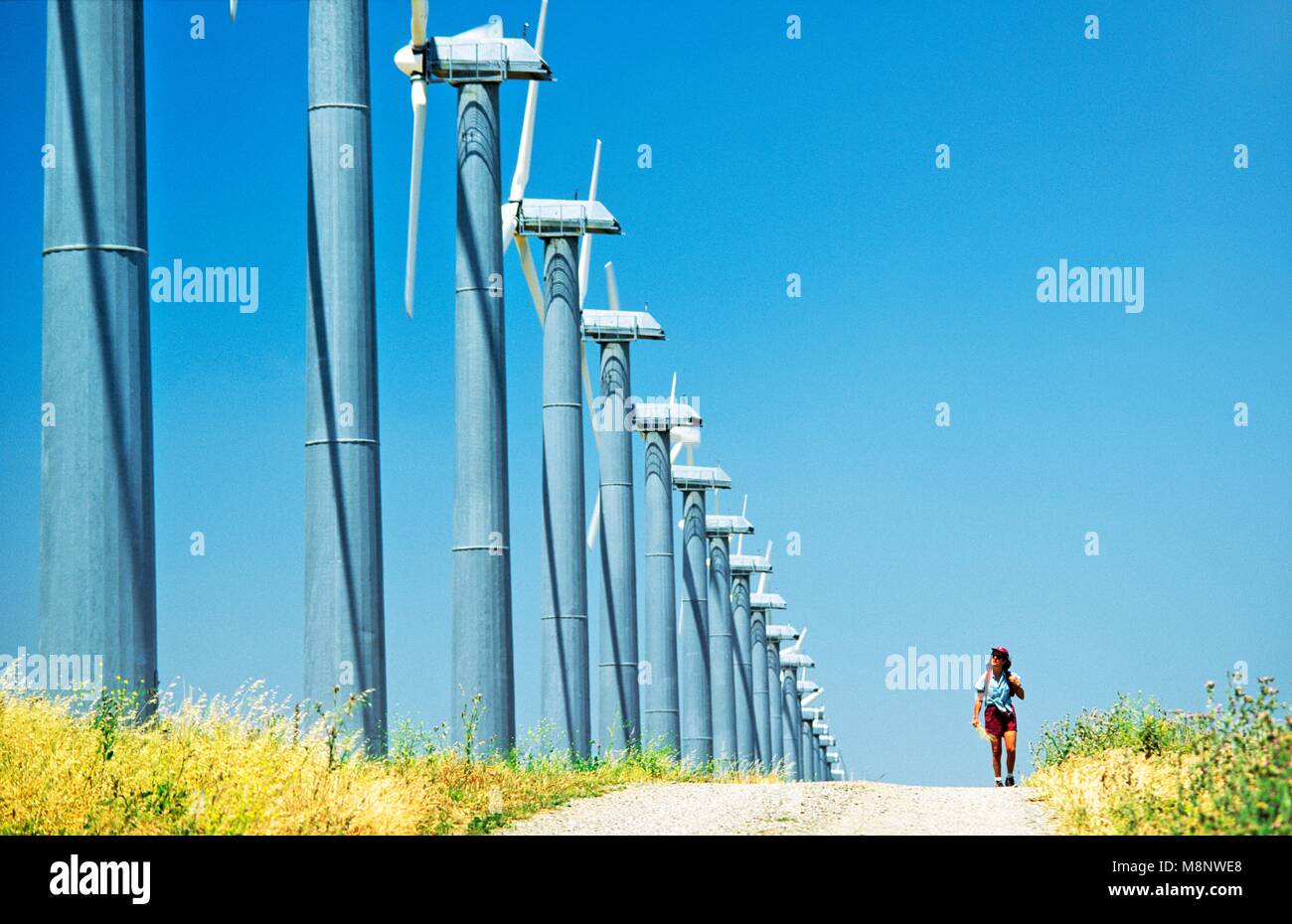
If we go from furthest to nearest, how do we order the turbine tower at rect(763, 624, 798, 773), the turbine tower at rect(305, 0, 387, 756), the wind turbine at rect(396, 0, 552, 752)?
1. the turbine tower at rect(763, 624, 798, 773)
2. the wind turbine at rect(396, 0, 552, 752)
3. the turbine tower at rect(305, 0, 387, 756)

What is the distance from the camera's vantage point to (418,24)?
1096 inches

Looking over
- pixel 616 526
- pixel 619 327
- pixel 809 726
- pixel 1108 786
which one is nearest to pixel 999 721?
pixel 1108 786

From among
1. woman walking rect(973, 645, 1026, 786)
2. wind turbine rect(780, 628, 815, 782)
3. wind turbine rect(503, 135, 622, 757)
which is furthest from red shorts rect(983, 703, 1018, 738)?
wind turbine rect(780, 628, 815, 782)

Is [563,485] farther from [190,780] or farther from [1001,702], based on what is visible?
[190,780]

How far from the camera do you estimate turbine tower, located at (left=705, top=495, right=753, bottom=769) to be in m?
56.9

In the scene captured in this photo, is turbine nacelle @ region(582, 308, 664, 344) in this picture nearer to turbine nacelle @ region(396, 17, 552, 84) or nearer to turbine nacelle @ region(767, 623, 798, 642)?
turbine nacelle @ region(396, 17, 552, 84)

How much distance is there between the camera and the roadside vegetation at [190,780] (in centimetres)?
1218

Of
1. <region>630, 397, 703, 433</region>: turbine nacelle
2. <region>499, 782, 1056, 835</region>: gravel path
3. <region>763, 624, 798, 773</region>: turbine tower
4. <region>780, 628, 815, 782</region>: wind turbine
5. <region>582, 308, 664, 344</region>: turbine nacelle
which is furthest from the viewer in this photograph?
<region>780, 628, 815, 782</region>: wind turbine

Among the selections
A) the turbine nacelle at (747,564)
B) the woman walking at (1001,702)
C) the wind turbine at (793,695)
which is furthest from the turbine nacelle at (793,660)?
the woman walking at (1001,702)

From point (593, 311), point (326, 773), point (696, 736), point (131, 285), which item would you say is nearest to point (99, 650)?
point (326, 773)

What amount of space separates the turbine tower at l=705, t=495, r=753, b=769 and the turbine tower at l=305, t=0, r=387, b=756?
31557 millimetres

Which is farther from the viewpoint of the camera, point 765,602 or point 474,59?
point 765,602

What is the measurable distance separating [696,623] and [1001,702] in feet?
101

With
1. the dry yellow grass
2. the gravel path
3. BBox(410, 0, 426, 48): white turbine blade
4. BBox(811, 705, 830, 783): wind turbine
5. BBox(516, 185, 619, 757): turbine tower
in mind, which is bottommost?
BBox(811, 705, 830, 783): wind turbine
